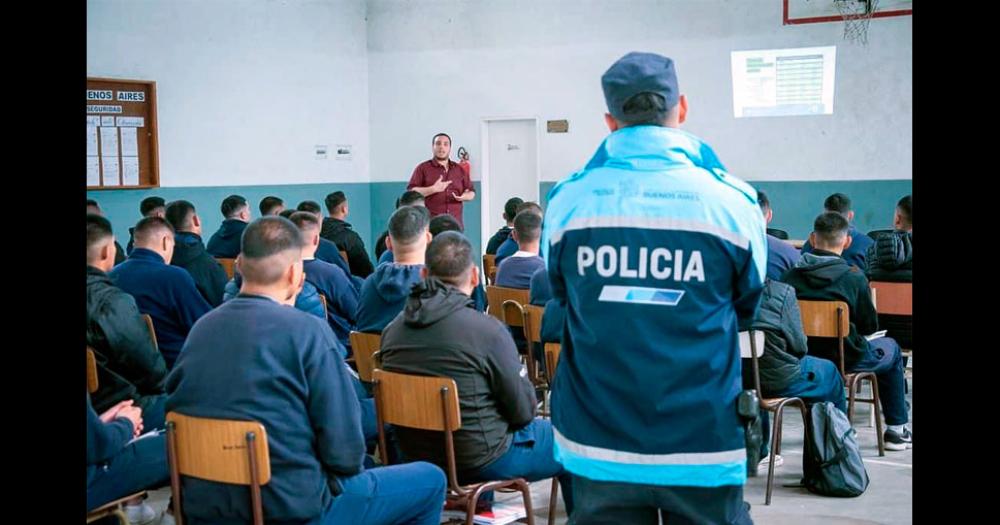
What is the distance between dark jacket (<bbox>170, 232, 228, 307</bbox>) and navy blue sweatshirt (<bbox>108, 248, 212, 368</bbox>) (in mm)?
986

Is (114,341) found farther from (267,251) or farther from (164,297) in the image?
(267,251)

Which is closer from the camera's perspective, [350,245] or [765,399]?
[765,399]

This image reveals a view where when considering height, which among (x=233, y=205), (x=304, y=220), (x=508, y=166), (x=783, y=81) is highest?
(x=783, y=81)

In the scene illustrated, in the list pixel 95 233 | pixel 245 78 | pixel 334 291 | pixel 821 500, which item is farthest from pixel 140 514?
pixel 245 78

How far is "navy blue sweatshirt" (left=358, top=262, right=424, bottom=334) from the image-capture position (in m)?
4.52

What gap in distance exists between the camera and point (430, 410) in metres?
3.35

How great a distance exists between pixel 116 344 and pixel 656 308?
7.40 ft

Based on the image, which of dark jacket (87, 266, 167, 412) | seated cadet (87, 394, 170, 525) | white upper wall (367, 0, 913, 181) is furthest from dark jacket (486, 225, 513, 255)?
seated cadet (87, 394, 170, 525)

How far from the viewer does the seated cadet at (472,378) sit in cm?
342

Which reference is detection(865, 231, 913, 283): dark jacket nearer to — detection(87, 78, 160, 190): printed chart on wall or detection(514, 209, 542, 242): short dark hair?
detection(514, 209, 542, 242): short dark hair

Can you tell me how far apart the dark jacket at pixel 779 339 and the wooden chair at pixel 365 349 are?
1522 millimetres

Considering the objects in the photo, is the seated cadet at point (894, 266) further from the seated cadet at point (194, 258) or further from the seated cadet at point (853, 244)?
the seated cadet at point (194, 258)

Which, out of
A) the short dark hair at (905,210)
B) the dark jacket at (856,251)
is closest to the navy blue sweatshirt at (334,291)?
the dark jacket at (856,251)

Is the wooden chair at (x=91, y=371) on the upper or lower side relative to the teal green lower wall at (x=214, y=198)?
lower
